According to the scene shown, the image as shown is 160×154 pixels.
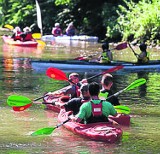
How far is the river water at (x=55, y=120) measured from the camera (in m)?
9.34

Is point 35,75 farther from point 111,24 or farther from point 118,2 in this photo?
point 118,2

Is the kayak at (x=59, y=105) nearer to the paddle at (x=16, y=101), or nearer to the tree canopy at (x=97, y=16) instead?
the paddle at (x=16, y=101)

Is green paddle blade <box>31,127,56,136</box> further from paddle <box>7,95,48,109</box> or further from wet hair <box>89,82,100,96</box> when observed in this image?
paddle <box>7,95,48,109</box>

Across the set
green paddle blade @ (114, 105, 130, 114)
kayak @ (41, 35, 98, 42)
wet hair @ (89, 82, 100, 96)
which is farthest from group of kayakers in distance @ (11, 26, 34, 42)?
wet hair @ (89, 82, 100, 96)

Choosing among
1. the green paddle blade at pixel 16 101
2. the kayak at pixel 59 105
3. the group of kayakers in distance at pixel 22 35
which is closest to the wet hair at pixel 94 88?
the kayak at pixel 59 105

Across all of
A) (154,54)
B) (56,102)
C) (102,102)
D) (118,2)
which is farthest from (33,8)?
(102,102)

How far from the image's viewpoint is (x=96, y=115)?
32.6ft

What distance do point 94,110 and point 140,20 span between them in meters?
22.7

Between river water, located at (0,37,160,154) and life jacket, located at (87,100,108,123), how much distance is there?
0.36 meters

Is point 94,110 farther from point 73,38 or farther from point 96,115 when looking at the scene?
point 73,38

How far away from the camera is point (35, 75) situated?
1902 cm

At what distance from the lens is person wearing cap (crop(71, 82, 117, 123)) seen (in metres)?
9.73

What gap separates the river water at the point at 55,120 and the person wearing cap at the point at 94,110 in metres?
0.37

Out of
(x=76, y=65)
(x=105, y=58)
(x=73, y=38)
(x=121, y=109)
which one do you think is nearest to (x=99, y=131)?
(x=121, y=109)
